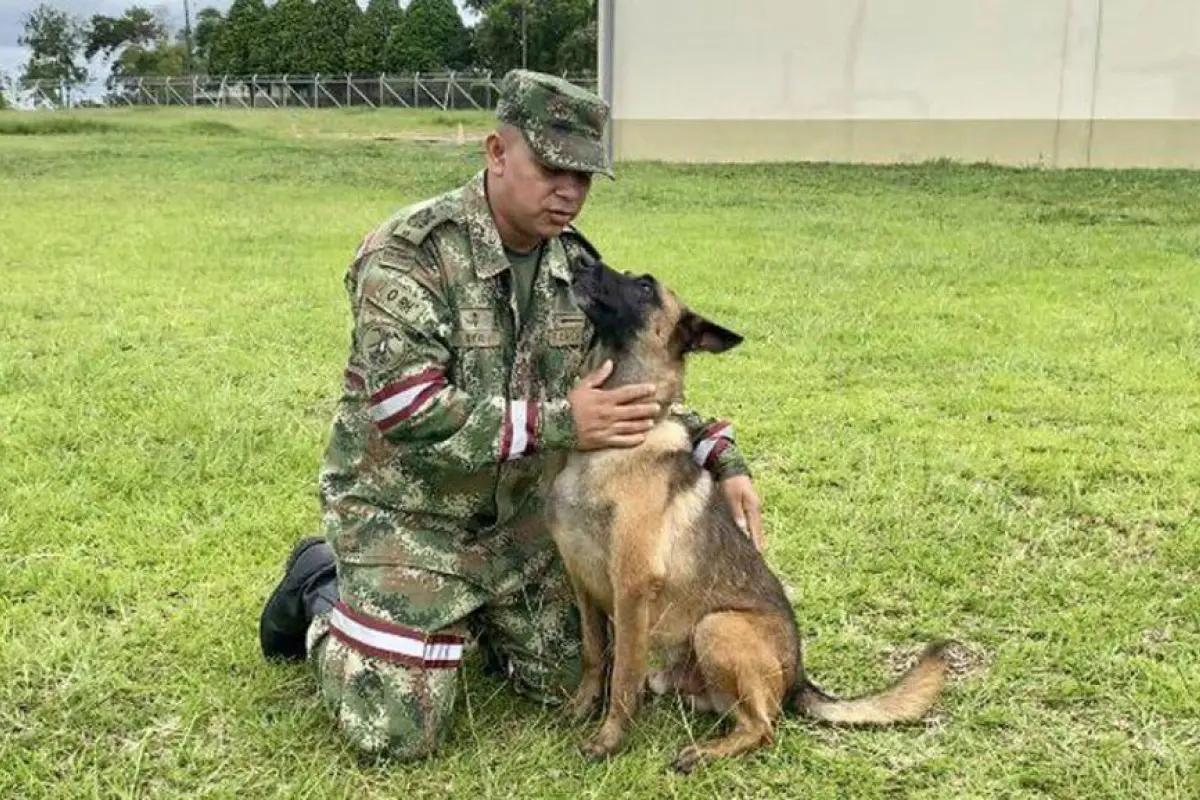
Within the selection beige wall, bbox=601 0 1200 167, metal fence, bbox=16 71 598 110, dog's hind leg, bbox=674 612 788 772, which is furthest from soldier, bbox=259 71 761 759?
metal fence, bbox=16 71 598 110

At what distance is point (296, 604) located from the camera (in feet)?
11.0

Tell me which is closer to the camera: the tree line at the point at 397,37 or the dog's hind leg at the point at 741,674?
the dog's hind leg at the point at 741,674

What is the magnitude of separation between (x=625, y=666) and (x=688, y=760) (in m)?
0.27

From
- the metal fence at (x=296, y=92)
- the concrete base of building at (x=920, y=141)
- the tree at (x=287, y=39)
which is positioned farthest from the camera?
the tree at (x=287, y=39)

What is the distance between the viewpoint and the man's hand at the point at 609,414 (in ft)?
9.14

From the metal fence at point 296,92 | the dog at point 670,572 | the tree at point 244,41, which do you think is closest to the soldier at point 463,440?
the dog at point 670,572

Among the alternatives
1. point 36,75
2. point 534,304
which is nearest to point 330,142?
point 534,304

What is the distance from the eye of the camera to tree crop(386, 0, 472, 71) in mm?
54750

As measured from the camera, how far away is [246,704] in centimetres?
314

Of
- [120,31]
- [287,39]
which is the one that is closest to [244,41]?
[287,39]

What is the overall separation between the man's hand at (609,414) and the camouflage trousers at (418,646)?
23.9 inches

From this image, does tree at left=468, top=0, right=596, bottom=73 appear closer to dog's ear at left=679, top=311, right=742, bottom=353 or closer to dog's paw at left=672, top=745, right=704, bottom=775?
dog's ear at left=679, top=311, right=742, bottom=353

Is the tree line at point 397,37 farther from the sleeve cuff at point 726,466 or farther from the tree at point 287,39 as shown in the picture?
the sleeve cuff at point 726,466

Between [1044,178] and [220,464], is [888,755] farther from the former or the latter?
[1044,178]
